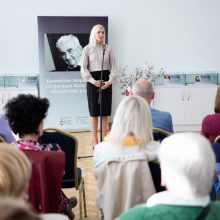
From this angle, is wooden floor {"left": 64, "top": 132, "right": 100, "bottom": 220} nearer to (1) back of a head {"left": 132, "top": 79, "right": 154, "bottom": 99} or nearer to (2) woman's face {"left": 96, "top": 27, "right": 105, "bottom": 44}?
(1) back of a head {"left": 132, "top": 79, "right": 154, "bottom": 99}

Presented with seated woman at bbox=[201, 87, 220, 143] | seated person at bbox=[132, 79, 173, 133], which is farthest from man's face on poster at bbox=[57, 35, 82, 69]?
seated woman at bbox=[201, 87, 220, 143]

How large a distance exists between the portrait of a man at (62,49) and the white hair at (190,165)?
5472mm

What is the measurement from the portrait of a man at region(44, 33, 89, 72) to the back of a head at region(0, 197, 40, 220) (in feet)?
19.7

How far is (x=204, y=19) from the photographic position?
24.0 feet

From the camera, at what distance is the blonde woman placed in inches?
86.3

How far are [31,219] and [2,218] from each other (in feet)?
0.20

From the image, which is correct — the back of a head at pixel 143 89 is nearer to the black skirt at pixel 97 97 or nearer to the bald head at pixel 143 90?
the bald head at pixel 143 90

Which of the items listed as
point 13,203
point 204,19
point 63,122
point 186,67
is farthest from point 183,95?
point 13,203

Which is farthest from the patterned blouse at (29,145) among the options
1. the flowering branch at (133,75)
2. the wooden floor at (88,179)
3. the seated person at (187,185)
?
the flowering branch at (133,75)

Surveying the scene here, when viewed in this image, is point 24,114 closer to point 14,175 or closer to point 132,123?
point 132,123

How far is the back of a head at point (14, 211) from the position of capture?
0.76 m

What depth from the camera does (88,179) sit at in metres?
4.45

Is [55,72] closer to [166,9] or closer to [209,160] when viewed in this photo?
[166,9]

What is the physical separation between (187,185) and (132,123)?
86cm
